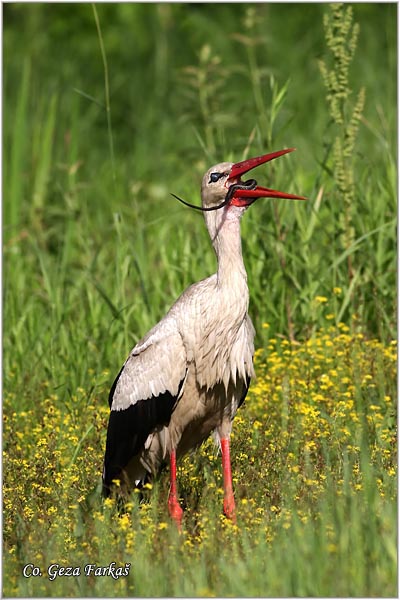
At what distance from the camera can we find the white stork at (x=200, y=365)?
5.25 metres

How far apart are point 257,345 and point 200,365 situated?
1799 mm

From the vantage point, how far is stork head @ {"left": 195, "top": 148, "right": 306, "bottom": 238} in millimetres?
5262

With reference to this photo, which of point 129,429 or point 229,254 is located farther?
point 129,429

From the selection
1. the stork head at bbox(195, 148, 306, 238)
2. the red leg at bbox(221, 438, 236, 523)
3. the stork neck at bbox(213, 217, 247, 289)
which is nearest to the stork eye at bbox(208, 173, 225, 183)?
the stork head at bbox(195, 148, 306, 238)

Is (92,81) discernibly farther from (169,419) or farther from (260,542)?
(260,542)

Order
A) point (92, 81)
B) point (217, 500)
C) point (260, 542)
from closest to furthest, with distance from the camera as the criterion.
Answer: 1. point (260, 542)
2. point (217, 500)
3. point (92, 81)

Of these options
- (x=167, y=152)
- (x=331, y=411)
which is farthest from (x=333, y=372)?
(x=167, y=152)

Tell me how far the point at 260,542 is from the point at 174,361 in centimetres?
113

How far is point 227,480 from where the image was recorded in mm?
5367

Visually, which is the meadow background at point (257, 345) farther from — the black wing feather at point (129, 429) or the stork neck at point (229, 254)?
the stork neck at point (229, 254)

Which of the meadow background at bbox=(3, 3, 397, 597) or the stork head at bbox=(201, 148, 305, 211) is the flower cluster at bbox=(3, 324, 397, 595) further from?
the stork head at bbox=(201, 148, 305, 211)

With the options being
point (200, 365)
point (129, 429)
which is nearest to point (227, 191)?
point (200, 365)

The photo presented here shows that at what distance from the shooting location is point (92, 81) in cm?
1323

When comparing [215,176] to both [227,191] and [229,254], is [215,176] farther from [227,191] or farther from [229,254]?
[229,254]
